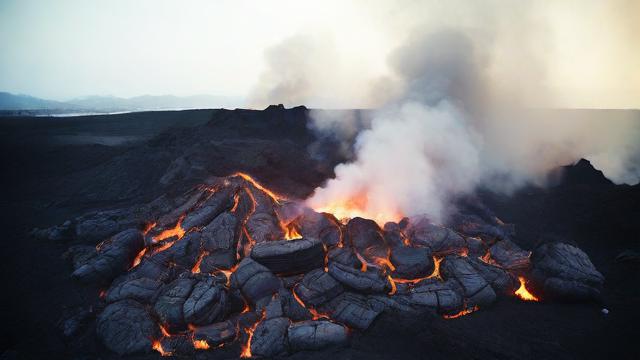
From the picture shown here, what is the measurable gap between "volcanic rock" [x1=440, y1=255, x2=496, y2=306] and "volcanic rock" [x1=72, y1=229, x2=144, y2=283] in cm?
1105

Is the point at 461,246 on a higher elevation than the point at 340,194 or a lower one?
lower

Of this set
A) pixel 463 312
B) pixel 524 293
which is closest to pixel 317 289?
pixel 463 312

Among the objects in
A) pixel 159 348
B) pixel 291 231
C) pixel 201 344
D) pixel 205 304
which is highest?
pixel 291 231

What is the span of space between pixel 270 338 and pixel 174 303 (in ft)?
9.93

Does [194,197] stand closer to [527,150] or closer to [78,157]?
[78,157]

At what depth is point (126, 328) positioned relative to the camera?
8516mm

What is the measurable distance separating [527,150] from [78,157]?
115 feet

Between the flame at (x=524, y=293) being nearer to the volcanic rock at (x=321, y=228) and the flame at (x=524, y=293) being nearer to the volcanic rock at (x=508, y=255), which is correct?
the volcanic rock at (x=508, y=255)

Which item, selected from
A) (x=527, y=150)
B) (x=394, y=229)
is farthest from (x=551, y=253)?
(x=527, y=150)

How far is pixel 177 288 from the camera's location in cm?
949

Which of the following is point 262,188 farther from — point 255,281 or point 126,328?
point 126,328

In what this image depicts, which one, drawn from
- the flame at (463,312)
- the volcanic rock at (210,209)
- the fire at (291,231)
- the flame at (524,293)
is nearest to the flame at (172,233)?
the volcanic rock at (210,209)

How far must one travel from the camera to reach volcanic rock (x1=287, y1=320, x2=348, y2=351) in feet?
26.5

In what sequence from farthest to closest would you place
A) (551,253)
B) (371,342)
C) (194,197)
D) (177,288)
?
(194,197) → (551,253) → (177,288) → (371,342)
